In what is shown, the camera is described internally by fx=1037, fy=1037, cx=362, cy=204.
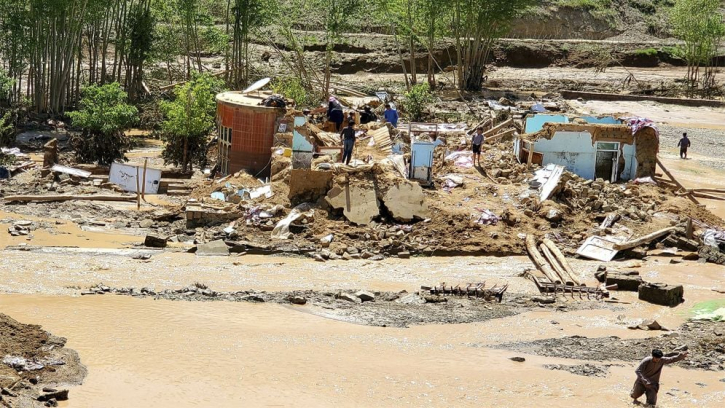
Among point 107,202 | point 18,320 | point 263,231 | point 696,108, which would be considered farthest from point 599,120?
point 696,108

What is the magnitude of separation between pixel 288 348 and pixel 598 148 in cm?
1256

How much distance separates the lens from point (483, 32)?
45.2 m

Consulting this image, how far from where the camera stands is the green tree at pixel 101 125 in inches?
1102

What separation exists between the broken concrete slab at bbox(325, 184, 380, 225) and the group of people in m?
1.39

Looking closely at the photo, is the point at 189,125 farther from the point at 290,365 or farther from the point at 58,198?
the point at 290,365

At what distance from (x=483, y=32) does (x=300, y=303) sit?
3051cm

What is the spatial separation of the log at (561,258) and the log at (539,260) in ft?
0.83

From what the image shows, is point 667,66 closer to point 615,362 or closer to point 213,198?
point 213,198

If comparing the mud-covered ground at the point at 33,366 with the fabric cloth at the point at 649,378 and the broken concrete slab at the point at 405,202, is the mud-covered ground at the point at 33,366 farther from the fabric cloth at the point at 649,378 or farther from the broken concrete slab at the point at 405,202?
the broken concrete slab at the point at 405,202

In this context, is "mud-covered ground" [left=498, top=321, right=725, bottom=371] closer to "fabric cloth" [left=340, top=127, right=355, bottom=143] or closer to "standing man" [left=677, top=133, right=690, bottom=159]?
"fabric cloth" [left=340, top=127, right=355, bottom=143]

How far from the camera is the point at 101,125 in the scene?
92.0 ft

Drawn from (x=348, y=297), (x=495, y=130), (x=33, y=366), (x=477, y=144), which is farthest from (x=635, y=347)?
(x=495, y=130)

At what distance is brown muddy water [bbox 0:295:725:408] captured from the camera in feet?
42.4

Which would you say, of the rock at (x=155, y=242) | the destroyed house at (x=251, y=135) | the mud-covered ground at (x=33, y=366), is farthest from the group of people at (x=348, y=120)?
the mud-covered ground at (x=33, y=366)
